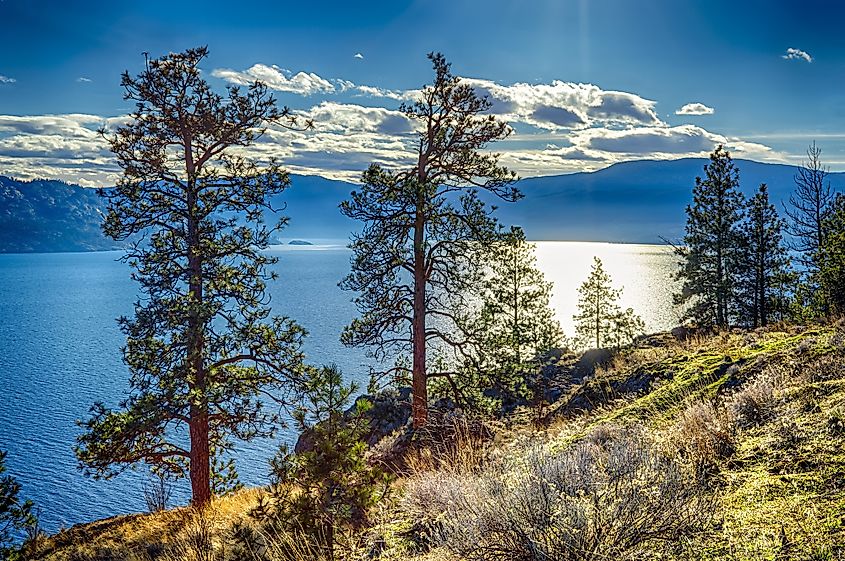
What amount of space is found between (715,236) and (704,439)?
34.1m

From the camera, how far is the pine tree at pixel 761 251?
34.4 metres

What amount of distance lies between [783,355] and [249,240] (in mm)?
12440

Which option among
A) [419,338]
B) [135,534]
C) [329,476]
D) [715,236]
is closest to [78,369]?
[419,338]

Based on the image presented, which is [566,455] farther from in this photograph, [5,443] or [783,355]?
[5,443]

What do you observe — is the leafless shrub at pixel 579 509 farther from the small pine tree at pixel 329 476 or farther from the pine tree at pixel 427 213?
the pine tree at pixel 427 213

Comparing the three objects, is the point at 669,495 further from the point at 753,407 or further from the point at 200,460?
the point at 200,460

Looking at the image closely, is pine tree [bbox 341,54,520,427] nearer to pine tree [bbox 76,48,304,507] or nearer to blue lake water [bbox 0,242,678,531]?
pine tree [bbox 76,48,304,507]

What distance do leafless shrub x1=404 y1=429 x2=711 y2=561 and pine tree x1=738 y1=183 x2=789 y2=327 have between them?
34.7 metres

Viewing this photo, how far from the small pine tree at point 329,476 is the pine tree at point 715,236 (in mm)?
31757

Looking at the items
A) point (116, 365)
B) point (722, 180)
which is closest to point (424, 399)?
point (722, 180)

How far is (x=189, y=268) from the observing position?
1482cm

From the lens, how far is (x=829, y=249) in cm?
2348

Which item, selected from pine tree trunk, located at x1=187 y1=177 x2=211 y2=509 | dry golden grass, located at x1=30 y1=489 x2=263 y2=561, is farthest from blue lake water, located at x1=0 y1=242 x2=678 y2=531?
dry golden grass, located at x1=30 y1=489 x2=263 y2=561

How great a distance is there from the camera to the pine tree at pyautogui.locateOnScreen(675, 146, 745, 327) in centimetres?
3450
